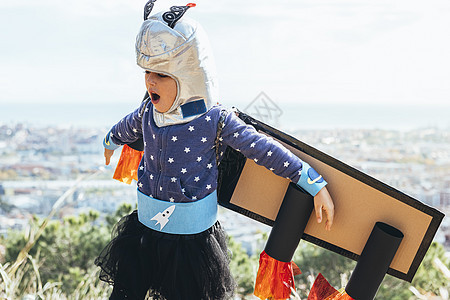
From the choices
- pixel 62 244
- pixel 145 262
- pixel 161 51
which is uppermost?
pixel 161 51

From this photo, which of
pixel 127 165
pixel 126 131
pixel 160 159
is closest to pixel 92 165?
pixel 127 165

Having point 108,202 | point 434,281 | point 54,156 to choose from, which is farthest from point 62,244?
point 434,281

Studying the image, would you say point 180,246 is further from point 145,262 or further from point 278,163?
point 278,163

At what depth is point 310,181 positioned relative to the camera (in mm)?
1110

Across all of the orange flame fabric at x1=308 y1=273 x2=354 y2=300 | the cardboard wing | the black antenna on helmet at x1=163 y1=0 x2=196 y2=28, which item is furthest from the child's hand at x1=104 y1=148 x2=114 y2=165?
the orange flame fabric at x1=308 y1=273 x2=354 y2=300

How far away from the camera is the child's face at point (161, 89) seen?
3.59ft

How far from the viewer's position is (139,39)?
3.53ft

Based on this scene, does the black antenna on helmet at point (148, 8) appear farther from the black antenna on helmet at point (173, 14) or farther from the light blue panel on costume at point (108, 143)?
the light blue panel on costume at point (108, 143)

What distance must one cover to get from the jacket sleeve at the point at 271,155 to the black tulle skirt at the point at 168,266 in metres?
0.25

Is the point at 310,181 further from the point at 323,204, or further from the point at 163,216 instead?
the point at 163,216

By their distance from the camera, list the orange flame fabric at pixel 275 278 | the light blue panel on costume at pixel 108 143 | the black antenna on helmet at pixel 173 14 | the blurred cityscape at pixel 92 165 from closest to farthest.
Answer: the black antenna on helmet at pixel 173 14, the orange flame fabric at pixel 275 278, the light blue panel on costume at pixel 108 143, the blurred cityscape at pixel 92 165

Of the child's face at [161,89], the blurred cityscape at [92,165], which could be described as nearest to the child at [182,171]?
the child's face at [161,89]

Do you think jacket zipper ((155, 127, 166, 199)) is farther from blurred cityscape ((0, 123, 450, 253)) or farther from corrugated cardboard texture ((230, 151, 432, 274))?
blurred cityscape ((0, 123, 450, 253))

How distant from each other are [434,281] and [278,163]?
1.70m
